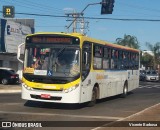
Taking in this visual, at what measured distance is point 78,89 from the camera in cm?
1730

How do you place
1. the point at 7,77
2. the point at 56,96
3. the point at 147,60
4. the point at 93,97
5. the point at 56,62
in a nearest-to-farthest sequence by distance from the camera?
the point at 56,96
the point at 56,62
the point at 93,97
the point at 7,77
the point at 147,60

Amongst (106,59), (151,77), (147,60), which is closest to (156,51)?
(147,60)

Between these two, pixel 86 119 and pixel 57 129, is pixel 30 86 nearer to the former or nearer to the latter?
pixel 86 119

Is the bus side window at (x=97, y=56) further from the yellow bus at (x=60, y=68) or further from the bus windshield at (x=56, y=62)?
the bus windshield at (x=56, y=62)

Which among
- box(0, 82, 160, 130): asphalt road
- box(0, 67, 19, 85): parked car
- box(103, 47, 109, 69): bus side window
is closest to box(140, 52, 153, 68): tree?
box(0, 67, 19, 85): parked car

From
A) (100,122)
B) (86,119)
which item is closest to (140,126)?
(100,122)

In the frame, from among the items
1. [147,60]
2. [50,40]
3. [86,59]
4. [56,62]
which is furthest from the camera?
[147,60]

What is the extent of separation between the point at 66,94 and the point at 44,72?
122 cm

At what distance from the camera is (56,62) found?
1733 cm

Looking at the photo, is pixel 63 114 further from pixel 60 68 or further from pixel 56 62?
pixel 56 62

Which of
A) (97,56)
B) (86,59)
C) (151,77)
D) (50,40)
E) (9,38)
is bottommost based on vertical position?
(151,77)

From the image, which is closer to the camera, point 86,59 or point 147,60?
point 86,59

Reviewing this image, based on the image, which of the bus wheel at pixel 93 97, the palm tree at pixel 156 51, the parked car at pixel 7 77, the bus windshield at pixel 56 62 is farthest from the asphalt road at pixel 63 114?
the palm tree at pixel 156 51

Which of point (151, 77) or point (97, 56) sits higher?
point (97, 56)
